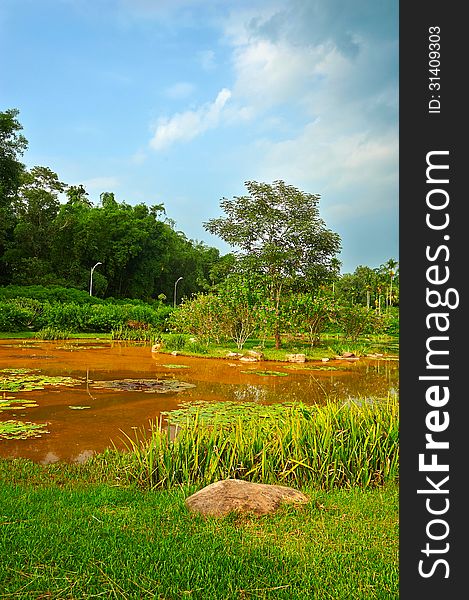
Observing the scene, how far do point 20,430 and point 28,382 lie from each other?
2766 millimetres

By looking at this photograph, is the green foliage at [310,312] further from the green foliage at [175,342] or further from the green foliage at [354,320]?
the green foliage at [175,342]

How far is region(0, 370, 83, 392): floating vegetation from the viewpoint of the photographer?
6668mm

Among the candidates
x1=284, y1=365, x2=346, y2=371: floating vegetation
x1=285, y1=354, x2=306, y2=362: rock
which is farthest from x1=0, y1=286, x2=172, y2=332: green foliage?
x1=284, y1=365, x2=346, y2=371: floating vegetation

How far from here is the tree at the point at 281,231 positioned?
14414mm

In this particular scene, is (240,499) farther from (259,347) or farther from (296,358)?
(259,347)

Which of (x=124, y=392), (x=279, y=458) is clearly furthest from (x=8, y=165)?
(x=279, y=458)

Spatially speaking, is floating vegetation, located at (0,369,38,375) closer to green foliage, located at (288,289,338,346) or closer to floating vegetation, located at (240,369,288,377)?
floating vegetation, located at (240,369,288,377)

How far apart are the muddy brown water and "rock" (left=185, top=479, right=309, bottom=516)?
1.53 meters

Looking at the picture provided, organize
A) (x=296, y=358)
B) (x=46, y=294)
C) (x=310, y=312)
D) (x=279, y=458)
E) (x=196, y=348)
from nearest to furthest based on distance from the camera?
(x=279, y=458)
(x=296, y=358)
(x=196, y=348)
(x=310, y=312)
(x=46, y=294)

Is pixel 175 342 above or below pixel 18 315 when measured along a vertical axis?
below

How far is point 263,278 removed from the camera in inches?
537

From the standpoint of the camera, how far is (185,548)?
1924 mm

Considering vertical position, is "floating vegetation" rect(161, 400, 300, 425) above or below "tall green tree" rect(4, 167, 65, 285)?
below

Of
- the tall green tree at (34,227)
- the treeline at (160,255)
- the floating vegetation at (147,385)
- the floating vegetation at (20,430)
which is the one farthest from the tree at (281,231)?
the tall green tree at (34,227)
